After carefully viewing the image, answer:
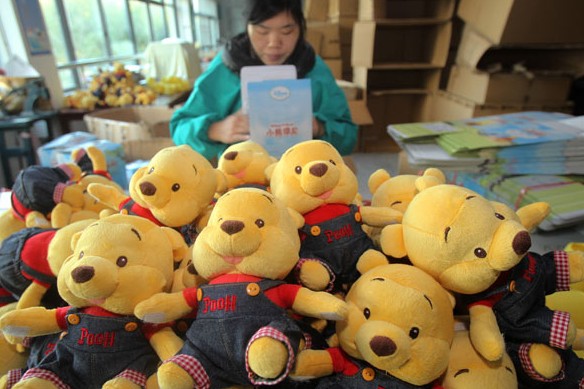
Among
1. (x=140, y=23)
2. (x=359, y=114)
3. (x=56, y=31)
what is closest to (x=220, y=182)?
(x=359, y=114)

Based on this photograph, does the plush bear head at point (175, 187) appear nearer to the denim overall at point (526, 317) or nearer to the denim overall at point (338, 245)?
the denim overall at point (338, 245)

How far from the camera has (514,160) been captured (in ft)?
3.46

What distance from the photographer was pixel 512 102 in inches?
68.0

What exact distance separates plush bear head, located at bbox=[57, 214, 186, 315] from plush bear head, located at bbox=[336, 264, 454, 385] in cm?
21

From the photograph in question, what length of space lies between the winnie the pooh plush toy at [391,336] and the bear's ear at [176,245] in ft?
0.67

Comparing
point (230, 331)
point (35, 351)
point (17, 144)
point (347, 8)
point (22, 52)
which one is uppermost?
point (347, 8)

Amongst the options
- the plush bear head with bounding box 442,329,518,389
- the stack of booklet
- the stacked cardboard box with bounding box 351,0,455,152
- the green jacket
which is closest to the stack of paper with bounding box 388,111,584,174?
the stack of booklet

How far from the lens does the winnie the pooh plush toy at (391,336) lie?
35 cm

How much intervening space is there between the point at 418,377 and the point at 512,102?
1.75 m

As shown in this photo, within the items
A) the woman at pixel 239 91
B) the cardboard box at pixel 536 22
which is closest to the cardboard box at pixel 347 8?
the cardboard box at pixel 536 22

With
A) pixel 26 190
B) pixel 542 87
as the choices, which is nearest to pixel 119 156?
pixel 26 190

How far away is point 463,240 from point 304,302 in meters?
0.18

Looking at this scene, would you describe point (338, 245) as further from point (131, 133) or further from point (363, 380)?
point (131, 133)

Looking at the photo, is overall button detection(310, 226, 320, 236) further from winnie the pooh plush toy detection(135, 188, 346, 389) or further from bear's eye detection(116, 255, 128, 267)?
bear's eye detection(116, 255, 128, 267)
